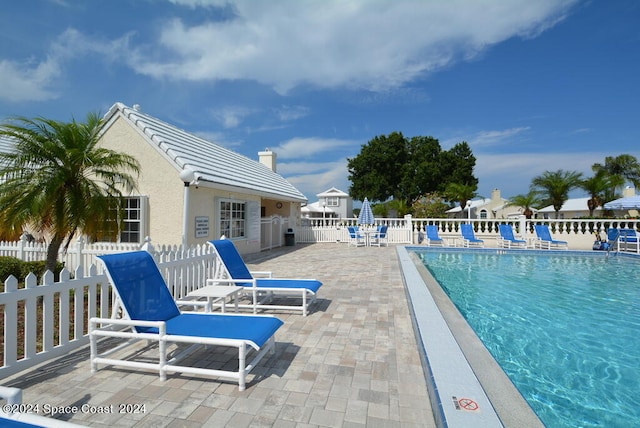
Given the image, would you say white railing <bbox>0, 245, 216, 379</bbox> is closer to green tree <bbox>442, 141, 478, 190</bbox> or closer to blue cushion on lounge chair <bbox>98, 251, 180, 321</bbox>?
blue cushion on lounge chair <bbox>98, 251, 180, 321</bbox>

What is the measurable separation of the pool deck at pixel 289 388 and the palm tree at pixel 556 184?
2990cm

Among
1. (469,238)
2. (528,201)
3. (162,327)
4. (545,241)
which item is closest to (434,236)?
(469,238)

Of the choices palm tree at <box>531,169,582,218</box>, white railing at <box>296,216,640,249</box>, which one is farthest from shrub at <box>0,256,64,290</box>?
palm tree at <box>531,169,582,218</box>

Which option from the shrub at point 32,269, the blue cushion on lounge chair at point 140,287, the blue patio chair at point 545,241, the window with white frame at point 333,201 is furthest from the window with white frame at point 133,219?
the window with white frame at point 333,201

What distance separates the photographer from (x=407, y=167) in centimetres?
4166

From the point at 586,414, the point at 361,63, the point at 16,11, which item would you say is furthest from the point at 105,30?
the point at 586,414

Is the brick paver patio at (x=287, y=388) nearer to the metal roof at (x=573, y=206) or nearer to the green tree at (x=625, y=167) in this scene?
the green tree at (x=625, y=167)

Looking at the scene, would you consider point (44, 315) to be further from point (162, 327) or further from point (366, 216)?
point (366, 216)

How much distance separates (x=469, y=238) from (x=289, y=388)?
15829mm

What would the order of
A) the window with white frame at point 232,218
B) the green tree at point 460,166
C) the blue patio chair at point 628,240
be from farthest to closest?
the green tree at point 460,166
the blue patio chair at point 628,240
the window with white frame at point 232,218

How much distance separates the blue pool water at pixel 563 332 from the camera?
330 cm

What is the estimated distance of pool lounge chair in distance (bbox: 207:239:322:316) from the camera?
17.9 ft

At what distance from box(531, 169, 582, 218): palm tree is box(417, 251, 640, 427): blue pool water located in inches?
750

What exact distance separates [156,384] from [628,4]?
15225 millimetres
